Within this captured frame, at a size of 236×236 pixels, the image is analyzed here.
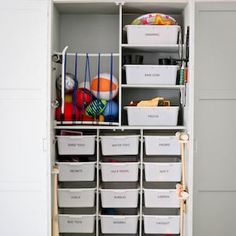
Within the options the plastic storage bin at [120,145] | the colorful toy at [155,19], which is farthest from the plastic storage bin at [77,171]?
the colorful toy at [155,19]

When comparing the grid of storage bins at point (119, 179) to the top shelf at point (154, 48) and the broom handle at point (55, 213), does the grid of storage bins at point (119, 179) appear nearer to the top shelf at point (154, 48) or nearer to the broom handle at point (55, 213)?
the broom handle at point (55, 213)

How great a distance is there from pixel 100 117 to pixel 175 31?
775 mm

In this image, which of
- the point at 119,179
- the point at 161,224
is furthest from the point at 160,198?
the point at 119,179

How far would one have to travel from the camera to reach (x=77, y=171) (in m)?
3.05

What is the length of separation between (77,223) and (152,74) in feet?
3.81

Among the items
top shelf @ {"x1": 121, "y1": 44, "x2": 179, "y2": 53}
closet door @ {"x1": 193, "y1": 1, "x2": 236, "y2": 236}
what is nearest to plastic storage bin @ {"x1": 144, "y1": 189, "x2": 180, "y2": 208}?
closet door @ {"x1": 193, "y1": 1, "x2": 236, "y2": 236}

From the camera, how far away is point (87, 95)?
9.92ft

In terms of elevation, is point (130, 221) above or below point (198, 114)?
below

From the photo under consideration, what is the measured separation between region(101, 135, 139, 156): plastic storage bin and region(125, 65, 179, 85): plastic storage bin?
1.29ft

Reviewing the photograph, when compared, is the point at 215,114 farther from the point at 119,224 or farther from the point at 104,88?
the point at 119,224
